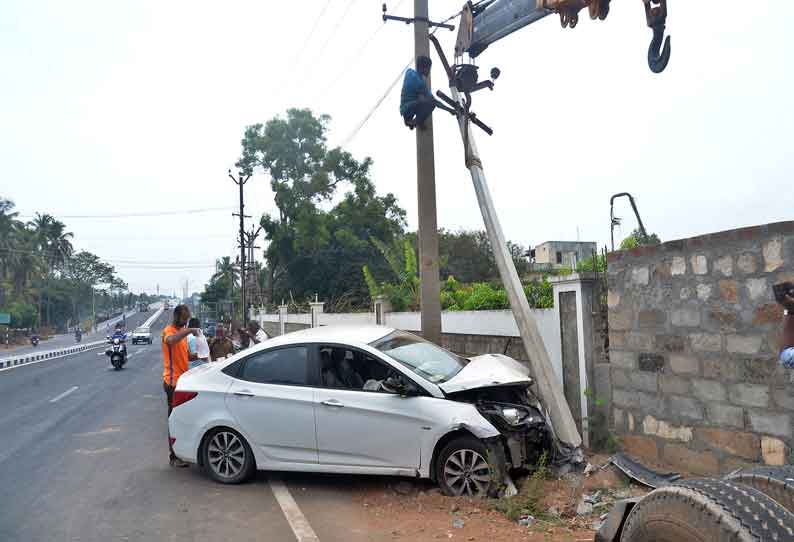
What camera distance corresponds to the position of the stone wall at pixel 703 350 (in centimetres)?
470

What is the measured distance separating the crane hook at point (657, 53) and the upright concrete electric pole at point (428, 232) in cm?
366

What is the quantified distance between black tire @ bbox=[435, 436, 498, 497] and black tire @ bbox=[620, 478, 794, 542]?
271 centimetres

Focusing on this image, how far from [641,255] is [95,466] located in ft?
20.8

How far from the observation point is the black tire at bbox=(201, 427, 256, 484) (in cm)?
608

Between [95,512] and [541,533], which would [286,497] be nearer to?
[95,512]

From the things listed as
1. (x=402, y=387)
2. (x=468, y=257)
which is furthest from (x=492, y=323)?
(x=468, y=257)

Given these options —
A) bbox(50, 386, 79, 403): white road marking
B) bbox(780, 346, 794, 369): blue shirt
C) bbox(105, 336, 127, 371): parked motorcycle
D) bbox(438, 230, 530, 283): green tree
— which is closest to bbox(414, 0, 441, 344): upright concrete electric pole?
bbox(780, 346, 794, 369): blue shirt

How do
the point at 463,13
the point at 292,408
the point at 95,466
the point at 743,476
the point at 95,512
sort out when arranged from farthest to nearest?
the point at 463,13, the point at 95,466, the point at 292,408, the point at 95,512, the point at 743,476

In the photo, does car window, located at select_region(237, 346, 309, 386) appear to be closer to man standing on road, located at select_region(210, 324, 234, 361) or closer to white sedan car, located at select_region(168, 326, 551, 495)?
white sedan car, located at select_region(168, 326, 551, 495)

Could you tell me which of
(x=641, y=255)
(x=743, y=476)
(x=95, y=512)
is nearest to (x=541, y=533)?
(x=743, y=476)

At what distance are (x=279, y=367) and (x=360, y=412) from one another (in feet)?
3.44

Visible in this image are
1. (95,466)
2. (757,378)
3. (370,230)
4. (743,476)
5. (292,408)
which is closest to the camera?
(743,476)

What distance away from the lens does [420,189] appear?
8.80 metres

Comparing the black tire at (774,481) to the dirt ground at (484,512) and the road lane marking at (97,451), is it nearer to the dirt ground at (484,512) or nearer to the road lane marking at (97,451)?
the dirt ground at (484,512)
